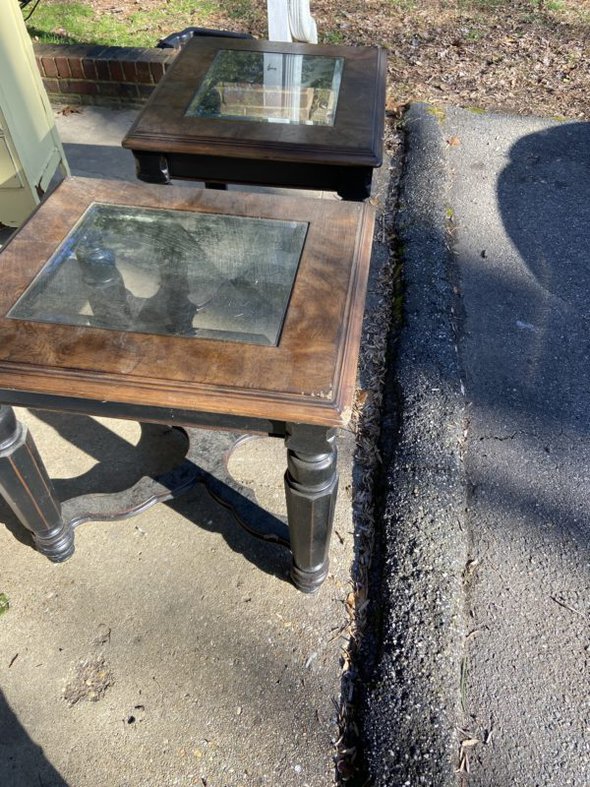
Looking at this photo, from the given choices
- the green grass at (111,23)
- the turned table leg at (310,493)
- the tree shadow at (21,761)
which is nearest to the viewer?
the turned table leg at (310,493)

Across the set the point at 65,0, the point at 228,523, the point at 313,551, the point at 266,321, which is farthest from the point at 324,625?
the point at 65,0

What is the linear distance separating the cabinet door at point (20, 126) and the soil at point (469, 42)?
235 cm

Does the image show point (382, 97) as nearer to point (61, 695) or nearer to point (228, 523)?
point (228, 523)

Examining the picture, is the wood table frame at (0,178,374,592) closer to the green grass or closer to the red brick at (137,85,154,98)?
the red brick at (137,85,154,98)

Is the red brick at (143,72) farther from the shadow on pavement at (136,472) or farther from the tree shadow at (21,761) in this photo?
the tree shadow at (21,761)

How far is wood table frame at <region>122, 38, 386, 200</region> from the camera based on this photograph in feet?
6.55

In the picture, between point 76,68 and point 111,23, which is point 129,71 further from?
point 111,23

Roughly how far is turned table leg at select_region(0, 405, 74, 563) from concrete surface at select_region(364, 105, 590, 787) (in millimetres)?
972

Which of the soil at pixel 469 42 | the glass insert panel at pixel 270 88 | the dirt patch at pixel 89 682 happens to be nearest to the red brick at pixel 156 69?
the soil at pixel 469 42

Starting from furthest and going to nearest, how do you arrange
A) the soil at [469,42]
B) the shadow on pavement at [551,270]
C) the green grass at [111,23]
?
the green grass at [111,23] → the soil at [469,42] → the shadow on pavement at [551,270]

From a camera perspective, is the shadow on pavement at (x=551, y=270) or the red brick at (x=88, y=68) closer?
the shadow on pavement at (x=551, y=270)

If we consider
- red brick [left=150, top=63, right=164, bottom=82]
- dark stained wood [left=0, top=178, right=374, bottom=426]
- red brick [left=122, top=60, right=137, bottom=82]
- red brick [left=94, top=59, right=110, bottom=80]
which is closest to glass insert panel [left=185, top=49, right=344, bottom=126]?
dark stained wood [left=0, top=178, right=374, bottom=426]

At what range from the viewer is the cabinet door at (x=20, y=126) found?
8.93ft

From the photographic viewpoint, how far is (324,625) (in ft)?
5.88
